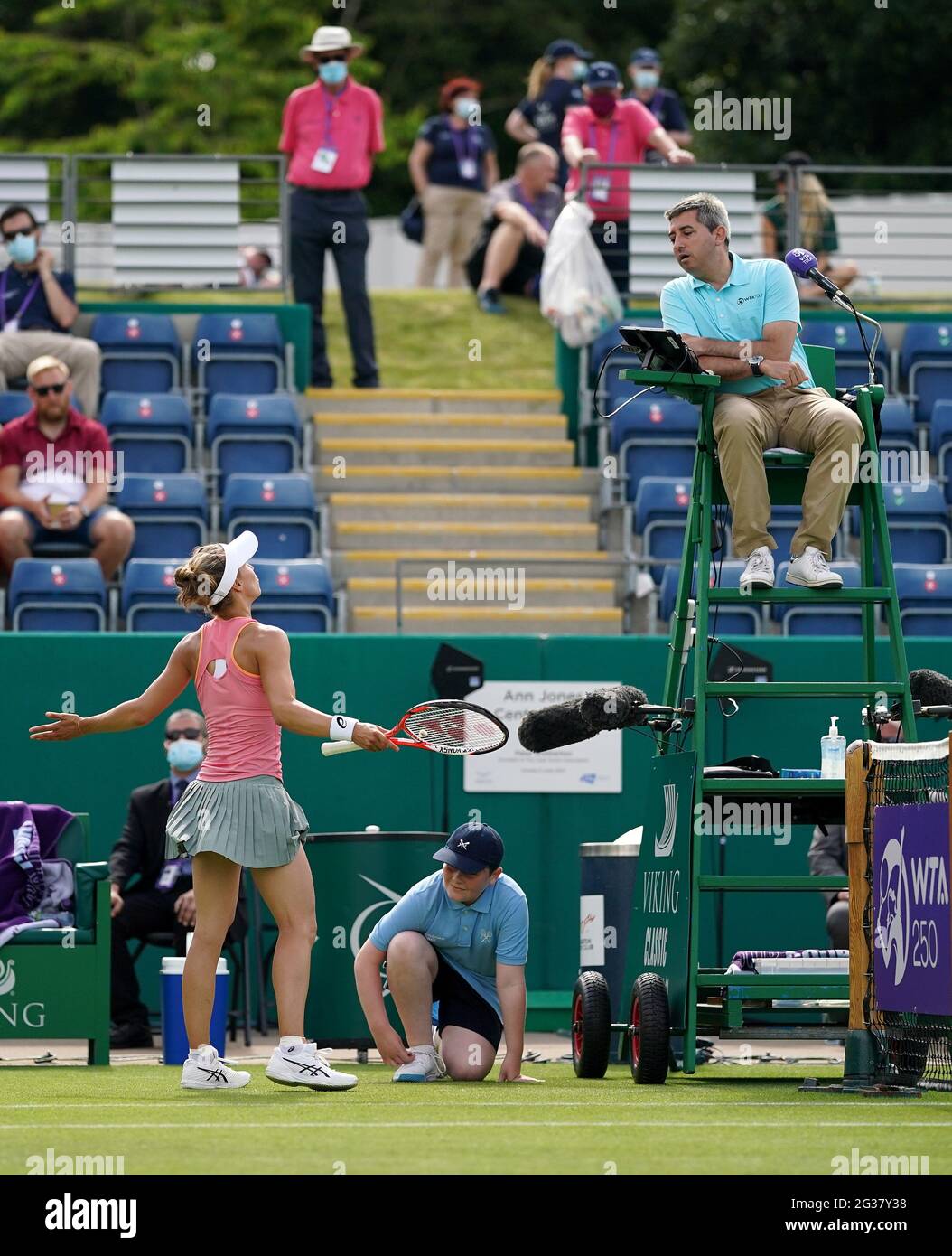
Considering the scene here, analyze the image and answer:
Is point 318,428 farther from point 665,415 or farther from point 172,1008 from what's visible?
point 172,1008

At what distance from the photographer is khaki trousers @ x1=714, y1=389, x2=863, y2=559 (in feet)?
29.8

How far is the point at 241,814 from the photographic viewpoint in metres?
8.41

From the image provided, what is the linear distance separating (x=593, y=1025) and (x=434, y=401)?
393 inches

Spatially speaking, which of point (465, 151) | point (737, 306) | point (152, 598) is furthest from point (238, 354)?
point (737, 306)

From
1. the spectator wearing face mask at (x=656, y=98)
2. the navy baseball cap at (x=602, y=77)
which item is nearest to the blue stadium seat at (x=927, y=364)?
the navy baseball cap at (x=602, y=77)

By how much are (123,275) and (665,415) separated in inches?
193

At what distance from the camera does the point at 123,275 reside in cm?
1877

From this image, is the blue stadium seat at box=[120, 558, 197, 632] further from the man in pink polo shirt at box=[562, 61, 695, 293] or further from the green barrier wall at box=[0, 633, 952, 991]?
the man in pink polo shirt at box=[562, 61, 695, 293]

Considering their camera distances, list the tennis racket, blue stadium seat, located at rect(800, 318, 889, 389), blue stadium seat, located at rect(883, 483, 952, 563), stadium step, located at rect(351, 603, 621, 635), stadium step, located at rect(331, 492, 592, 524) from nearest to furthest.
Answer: the tennis racket, stadium step, located at rect(351, 603, 621, 635), blue stadium seat, located at rect(883, 483, 952, 563), stadium step, located at rect(331, 492, 592, 524), blue stadium seat, located at rect(800, 318, 889, 389)

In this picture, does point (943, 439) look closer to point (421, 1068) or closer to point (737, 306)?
point (737, 306)

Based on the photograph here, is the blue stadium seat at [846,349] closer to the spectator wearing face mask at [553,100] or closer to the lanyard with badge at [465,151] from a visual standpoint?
the spectator wearing face mask at [553,100]

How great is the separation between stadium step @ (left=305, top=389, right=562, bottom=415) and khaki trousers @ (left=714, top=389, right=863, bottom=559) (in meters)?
9.25

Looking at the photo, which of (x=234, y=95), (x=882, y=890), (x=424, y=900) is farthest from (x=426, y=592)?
→ (x=234, y=95)

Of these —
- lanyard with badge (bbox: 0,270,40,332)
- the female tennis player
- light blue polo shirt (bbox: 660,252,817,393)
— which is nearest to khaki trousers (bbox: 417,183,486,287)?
lanyard with badge (bbox: 0,270,40,332)
